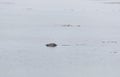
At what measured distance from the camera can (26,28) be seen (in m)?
16.7

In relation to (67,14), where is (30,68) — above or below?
above

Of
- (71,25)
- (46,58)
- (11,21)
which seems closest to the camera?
(46,58)

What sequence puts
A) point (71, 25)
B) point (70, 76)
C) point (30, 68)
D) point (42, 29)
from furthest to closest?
1. point (71, 25)
2. point (42, 29)
3. point (30, 68)
4. point (70, 76)

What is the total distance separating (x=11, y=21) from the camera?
18797 mm

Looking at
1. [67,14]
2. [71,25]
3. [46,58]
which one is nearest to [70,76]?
[46,58]

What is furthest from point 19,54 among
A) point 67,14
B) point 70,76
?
point 67,14

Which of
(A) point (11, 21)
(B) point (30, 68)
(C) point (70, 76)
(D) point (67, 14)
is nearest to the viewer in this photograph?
(C) point (70, 76)

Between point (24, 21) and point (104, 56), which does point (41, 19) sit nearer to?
point (24, 21)

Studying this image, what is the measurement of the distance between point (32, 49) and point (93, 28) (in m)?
4.73

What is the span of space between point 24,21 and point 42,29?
286 centimetres

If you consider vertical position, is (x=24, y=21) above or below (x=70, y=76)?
below

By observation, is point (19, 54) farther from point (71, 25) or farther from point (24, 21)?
point (24, 21)

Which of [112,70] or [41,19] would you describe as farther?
[41,19]

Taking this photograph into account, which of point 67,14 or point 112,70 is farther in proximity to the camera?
point 67,14
